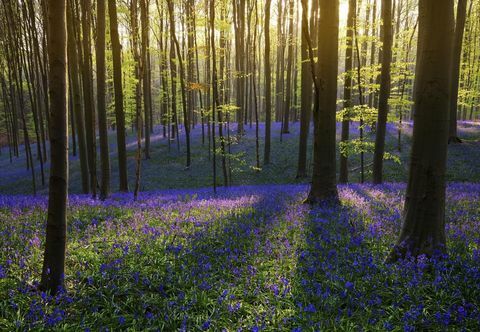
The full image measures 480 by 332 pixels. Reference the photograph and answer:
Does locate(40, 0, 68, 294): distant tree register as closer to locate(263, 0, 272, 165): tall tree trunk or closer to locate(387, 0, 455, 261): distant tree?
locate(387, 0, 455, 261): distant tree

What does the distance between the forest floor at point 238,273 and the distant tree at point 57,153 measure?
0.33m

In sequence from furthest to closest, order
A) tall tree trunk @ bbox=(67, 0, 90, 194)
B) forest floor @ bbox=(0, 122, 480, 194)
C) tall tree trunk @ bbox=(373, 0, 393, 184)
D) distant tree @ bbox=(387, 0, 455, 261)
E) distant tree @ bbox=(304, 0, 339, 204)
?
forest floor @ bbox=(0, 122, 480, 194) → tall tree trunk @ bbox=(373, 0, 393, 184) → tall tree trunk @ bbox=(67, 0, 90, 194) → distant tree @ bbox=(304, 0, 339, 204) → distant tree @ bbox=(387, 0, 455, 261)

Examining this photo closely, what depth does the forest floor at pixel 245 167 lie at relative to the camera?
71.1ft

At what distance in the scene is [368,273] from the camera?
505 centimetres

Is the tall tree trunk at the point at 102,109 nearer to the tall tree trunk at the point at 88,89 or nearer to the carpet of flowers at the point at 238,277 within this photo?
the tall tree trunk at the point at 88,89

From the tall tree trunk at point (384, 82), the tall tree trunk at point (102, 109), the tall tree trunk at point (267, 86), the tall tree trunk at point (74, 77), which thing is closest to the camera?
the tall tree trunk at point (74, 77)

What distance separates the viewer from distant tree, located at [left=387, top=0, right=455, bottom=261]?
4.95 meters

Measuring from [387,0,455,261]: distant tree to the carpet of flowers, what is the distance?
1.26 feet

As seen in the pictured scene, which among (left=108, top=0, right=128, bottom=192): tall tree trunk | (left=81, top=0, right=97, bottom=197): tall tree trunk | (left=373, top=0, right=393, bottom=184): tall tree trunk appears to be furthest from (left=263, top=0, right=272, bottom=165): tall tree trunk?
(left=81, top=0, right=97, bottom=197): tall tree trunk

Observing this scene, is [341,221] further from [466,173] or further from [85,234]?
[466,173]

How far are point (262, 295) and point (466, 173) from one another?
20070mm

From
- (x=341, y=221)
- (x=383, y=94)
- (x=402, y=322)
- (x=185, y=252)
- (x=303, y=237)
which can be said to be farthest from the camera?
(x=383, y=94)

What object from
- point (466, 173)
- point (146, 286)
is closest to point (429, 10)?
point (146, 286)

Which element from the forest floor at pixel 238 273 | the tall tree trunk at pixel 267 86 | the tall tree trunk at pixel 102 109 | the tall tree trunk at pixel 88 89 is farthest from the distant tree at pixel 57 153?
the tall tree trunk at pixel 267 86
